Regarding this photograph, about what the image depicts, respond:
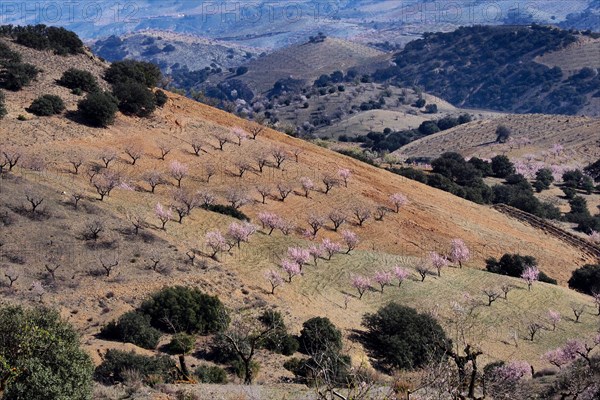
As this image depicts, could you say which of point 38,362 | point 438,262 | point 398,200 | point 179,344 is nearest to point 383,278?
point 438,262

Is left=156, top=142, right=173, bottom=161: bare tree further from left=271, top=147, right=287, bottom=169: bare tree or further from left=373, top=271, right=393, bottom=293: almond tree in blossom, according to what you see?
left=373, top=271, right=393, bottom=293: almond tree in blossom

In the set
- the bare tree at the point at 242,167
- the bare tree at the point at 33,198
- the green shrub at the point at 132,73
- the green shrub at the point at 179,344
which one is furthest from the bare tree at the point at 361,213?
the green shrub at the point at 132,73

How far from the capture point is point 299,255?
3409 centimetres

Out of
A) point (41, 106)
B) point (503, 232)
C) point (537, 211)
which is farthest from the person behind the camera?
point (537, 211)

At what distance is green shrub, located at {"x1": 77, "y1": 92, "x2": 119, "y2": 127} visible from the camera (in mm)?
47656

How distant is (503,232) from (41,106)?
39.8 metres

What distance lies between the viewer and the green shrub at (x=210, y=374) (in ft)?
67.5

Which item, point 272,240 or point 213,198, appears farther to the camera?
point 213,198

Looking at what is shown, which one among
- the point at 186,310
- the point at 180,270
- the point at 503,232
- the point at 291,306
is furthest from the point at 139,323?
the point at 503,232

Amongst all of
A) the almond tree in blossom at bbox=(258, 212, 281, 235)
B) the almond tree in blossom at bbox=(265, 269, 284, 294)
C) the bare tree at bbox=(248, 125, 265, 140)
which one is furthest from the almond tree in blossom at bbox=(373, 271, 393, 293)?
the bare tree at bbox=(248, 125, 265, 140)

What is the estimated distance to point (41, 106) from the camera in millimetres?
46250

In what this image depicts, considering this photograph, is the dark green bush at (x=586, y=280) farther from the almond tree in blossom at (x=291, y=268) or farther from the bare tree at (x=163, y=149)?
the bare tree at (x=163, y=149)

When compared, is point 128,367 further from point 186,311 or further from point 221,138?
point 221,138

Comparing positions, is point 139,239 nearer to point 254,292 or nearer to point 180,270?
point 180,270
